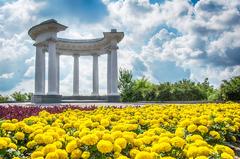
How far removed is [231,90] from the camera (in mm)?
28391

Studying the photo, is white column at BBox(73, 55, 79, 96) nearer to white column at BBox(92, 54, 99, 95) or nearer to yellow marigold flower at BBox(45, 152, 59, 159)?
white column at BBox(92, 54, 99, 95)

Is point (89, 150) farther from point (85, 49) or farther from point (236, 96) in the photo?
point (85, 49)

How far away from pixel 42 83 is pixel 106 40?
8.27m

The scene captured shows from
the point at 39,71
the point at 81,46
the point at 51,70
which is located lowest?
the point at 51,70

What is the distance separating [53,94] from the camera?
1267 inches

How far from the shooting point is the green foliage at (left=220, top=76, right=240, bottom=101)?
92.5 ft

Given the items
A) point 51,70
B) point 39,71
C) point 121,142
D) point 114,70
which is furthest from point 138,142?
point 39,71

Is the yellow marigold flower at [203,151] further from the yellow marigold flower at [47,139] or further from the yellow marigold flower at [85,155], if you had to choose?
the yellow marigold flower at [47,139]

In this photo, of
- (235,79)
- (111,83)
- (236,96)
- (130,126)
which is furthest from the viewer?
(111,83)

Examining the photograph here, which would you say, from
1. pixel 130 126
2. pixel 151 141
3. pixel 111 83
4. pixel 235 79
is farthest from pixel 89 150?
pixel 111 83

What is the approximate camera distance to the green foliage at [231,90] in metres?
28.2

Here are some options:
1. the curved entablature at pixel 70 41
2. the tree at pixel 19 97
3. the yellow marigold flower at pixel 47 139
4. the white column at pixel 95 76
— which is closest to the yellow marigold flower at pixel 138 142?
the yellow marigold flower at pixel 47 139

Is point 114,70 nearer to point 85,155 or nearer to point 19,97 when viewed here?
point 19,97

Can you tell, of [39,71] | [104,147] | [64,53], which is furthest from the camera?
[64,53]
